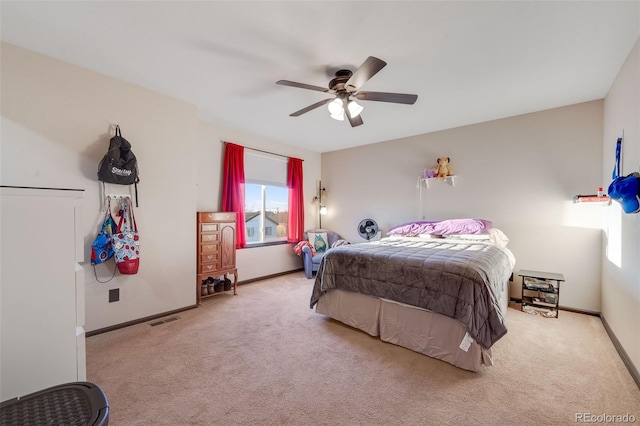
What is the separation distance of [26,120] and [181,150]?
1.26 meters

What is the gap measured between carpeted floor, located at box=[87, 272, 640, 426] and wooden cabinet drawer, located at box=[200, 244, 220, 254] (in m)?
0.92

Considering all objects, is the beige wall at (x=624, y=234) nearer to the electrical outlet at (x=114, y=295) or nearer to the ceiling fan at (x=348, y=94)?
the ceiling fan at (x=348, y=94)

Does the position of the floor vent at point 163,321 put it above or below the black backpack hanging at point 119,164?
below

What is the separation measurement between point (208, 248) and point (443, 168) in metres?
3.64

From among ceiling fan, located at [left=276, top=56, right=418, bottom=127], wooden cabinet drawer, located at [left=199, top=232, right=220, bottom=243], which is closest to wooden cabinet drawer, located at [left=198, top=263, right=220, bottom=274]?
wooden cabinet drawer, located at [left=199, top=232, right=220, bottom=243]

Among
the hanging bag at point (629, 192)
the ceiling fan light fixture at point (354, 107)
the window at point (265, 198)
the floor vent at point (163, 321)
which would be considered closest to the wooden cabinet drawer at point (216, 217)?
the window at point (265, 198)

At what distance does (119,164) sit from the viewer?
98.7 inches

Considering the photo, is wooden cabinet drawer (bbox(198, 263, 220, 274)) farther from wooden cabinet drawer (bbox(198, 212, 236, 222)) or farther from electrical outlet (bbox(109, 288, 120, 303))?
electrical outlet (bbox(109, 288, 120, 303))

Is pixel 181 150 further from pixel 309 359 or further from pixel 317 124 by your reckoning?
pixel 309 359

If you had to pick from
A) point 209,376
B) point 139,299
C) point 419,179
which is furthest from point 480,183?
point 139,299

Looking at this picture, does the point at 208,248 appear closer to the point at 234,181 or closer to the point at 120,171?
the point at 234,181

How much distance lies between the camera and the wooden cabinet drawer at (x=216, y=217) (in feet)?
11.3

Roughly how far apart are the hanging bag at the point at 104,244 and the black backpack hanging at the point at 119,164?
400mm

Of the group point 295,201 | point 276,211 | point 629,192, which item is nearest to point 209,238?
point 276,211
